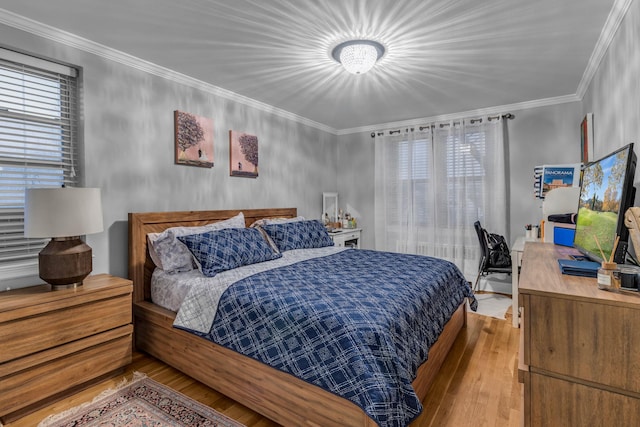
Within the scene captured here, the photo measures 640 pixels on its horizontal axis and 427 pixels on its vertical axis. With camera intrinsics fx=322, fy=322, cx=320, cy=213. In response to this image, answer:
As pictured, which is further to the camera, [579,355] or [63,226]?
[63,226]

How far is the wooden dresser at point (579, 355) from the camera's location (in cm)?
102

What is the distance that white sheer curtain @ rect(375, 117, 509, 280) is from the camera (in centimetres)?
422

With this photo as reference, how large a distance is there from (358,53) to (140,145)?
2035mm

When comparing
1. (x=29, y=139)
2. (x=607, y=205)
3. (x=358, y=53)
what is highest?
(x=358, y=53)

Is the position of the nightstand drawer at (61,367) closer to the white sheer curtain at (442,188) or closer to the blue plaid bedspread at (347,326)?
the blue plaid bedspread at (347,326)

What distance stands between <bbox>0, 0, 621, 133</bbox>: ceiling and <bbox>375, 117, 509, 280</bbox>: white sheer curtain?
80 centimetres

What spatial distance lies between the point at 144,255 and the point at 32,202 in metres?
0.92

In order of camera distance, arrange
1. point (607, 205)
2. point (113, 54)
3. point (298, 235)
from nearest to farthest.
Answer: point (607, 205) < point (113, 54) < point (298, 235)

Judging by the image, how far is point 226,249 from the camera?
8.79 feet

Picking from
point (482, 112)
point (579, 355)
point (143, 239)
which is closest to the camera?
point (579, 355)

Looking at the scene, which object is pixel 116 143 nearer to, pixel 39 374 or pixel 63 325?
pixel 63 325

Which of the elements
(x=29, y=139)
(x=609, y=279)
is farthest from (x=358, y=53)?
(x=29, y=139)

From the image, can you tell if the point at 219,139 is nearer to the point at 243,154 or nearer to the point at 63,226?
the point at 243,154

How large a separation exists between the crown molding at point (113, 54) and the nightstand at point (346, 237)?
6.48 ft
